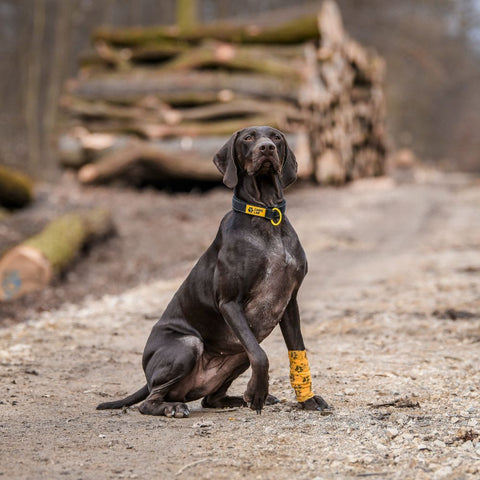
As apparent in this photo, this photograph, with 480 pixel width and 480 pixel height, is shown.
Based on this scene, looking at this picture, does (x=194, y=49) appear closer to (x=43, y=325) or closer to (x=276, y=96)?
(x=276, y=96)

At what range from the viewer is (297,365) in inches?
144

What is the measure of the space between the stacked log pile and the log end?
5.63 m

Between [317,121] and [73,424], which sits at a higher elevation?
[317,121]

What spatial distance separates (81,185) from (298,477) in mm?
12378

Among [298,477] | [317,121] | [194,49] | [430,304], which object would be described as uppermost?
[194,49]

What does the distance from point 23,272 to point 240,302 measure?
494 cm

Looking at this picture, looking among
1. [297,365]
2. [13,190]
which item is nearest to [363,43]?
[13,190]

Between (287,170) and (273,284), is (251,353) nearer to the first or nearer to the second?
(273,284)

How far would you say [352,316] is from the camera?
6078mm

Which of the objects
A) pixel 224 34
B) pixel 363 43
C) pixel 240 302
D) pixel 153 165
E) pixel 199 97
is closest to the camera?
pixel 240 302

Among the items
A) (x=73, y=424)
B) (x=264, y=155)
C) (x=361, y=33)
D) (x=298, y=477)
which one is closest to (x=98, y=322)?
(x=73, y=424)

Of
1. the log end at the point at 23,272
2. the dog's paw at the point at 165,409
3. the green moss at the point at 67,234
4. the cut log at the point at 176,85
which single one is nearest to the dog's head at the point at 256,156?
the dog's paw at the point at 165,409

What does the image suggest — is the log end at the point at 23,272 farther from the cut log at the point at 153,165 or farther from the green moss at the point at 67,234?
the cut log at the point at 153,165

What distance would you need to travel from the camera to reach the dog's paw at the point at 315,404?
3.62 metres
